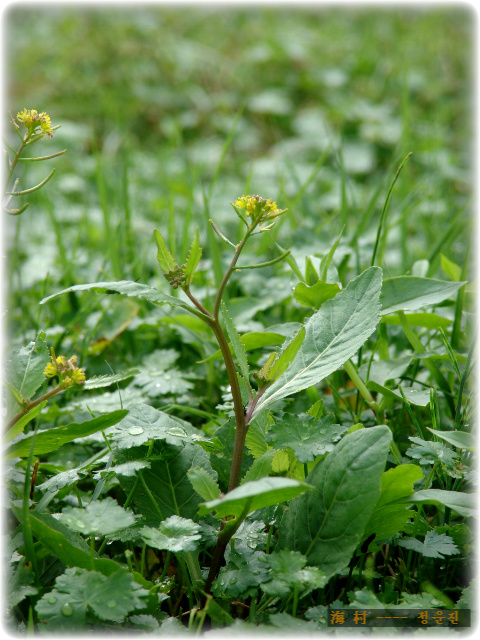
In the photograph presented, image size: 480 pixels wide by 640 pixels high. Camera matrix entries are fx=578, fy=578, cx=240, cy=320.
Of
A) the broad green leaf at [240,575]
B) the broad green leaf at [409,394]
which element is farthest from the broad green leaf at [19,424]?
the broad green leaf at [409,394]

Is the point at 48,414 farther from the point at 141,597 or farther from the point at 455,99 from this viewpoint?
the point at 455,99

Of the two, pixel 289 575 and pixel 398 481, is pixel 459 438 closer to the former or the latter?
pixel 398 481

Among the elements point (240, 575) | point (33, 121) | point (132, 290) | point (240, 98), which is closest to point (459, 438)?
point (240, 575)

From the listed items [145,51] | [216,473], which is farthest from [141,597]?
[145,51]

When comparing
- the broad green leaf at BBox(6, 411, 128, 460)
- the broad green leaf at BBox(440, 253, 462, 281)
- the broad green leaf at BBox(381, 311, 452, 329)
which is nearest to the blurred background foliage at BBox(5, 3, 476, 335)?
the broad green leaf at BBox(440, 253, 462, 281)

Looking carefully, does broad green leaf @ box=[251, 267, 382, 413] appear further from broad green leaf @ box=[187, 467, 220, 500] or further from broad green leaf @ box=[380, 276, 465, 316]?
broad green leaf @ box=[380, 276, 465, 316]

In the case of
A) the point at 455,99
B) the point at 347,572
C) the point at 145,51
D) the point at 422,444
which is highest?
the point at 145,51

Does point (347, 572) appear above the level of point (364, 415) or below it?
below
